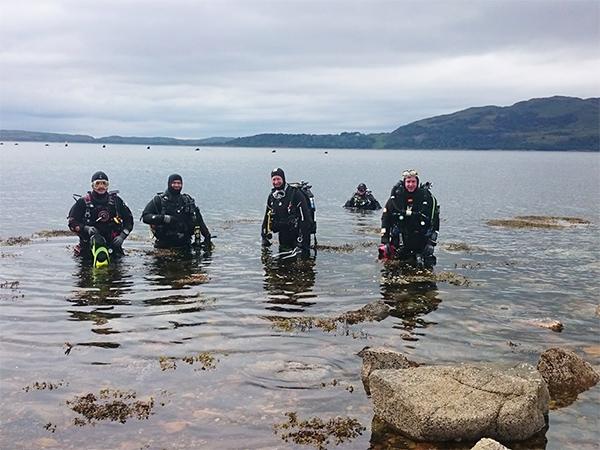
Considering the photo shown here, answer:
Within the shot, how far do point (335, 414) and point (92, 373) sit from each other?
3.96 m

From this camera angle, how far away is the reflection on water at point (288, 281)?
46.6 ft

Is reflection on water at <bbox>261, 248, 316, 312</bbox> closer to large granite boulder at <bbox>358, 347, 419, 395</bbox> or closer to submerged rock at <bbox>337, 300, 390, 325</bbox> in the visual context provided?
submerged rock at <bbox>337, 300, 390, 325</bbox>

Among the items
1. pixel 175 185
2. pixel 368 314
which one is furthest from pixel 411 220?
pixel 175 185

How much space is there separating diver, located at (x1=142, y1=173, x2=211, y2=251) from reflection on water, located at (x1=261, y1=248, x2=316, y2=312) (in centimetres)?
270

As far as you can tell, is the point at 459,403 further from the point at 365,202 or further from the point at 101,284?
the point at 365,202

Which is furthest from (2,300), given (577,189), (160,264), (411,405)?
(577,189)

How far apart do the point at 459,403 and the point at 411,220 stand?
11.2 meters

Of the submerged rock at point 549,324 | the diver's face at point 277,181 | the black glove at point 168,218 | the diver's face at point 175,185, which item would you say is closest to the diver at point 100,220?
the black glove at point 168,218

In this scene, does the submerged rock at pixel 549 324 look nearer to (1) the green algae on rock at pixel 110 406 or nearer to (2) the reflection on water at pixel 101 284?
(1) the green algae on rock at pixel 110 406

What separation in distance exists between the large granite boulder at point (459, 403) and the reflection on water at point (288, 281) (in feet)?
19.6

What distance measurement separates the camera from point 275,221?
20562 millimetres

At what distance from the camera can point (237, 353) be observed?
411 inches

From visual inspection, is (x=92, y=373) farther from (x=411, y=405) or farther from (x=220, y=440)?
(x=411, y=405)

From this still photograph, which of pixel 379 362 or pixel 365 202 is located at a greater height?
pixel 365 202
